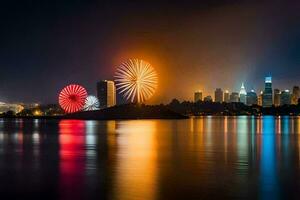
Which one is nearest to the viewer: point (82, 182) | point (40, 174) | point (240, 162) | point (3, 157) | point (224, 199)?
point (224, 199)

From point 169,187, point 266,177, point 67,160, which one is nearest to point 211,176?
point 266,177

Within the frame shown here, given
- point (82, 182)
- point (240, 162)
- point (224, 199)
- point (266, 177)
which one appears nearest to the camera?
point (224, 199)

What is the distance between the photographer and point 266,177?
66.8ft

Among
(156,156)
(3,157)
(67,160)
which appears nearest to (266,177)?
(156,156)

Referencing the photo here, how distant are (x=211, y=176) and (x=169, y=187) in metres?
3.72

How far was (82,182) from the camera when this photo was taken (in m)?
18.8

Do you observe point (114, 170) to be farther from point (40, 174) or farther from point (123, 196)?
point (123, 196)

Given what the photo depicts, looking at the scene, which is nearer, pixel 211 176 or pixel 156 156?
pixel 211 176

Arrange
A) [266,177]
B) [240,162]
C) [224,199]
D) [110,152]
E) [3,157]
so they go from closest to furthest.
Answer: [224,199] < [266,177] < [240,162] < [3,157] < [110,152]

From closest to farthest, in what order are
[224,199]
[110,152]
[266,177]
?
[224,199]
[266,177]
[110,152]

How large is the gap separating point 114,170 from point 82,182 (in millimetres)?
4111

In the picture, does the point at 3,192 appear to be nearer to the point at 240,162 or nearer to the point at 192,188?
the point at 192,188

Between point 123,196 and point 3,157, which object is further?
point 3,157

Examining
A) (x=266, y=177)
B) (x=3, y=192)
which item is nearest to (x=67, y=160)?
(x=3, y=192)
